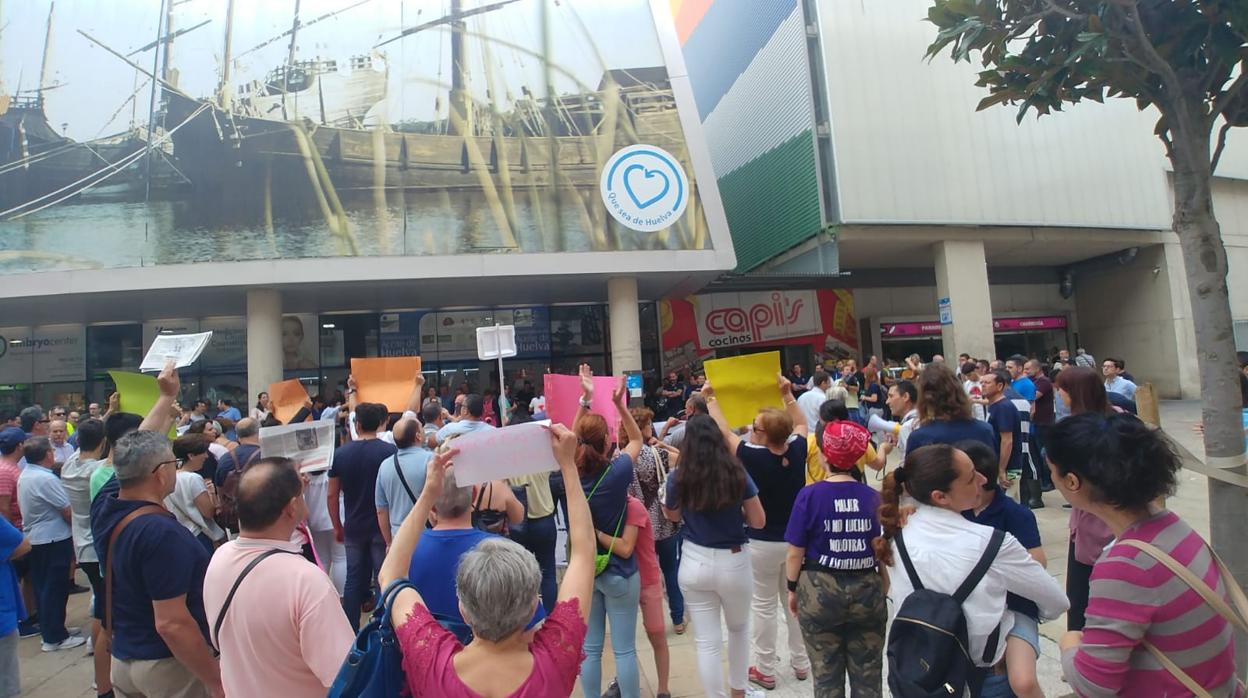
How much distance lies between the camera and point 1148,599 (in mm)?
1616

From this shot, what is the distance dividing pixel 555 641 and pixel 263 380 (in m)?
16.7

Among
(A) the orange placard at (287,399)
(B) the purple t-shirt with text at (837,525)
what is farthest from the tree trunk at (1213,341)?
(A) the orange placard at (287,399)

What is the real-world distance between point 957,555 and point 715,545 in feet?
4.88

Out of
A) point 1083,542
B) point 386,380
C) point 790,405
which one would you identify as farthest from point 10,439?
point 1083,542

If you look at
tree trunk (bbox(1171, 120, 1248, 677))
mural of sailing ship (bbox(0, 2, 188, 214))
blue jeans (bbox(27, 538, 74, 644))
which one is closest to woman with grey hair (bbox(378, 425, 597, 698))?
A: tree trunk (bbox(1171, 120, 1248, 677))

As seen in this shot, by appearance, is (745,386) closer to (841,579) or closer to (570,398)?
(570,398)

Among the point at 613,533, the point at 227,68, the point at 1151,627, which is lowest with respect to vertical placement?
the point at 613,533

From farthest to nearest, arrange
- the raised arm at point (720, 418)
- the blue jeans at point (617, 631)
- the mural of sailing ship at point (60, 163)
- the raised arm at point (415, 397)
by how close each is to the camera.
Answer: the mural of sailing ship at point (60, 163) → the raised arm at point (415, 397) → the raised arm at point (720, 418) → the blue jeans at point (617, 631)

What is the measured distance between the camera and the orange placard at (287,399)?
611 cm

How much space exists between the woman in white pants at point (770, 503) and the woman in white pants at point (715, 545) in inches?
6.9

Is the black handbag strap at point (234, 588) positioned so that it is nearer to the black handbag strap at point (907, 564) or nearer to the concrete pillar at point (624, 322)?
the black handbag strap at point (907, 564)

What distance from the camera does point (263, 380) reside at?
15781 millimetres

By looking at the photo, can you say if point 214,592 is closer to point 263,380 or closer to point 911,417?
point 911,417

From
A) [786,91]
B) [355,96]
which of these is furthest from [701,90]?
[355,96]
